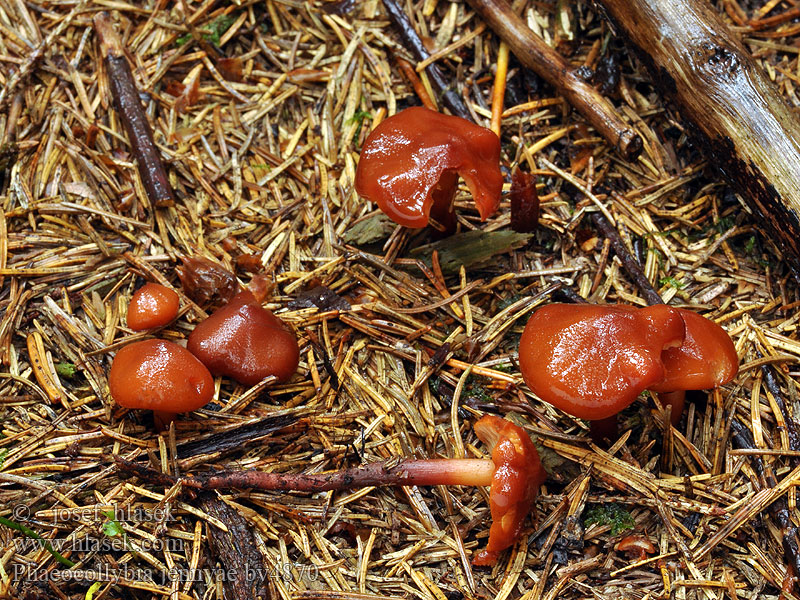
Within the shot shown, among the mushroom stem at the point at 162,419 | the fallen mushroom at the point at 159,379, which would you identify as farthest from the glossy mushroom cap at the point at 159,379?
the mushroom stem at the point at 162,419

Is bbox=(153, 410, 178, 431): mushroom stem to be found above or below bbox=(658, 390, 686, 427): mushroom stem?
below

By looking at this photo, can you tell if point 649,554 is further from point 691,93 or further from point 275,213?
point 275,213

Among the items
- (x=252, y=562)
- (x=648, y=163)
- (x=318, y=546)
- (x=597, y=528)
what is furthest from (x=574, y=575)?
(x=648, y=163)

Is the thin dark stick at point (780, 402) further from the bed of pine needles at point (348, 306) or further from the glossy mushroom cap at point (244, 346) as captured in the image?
the glossy mushroom cap at point (244, 346)

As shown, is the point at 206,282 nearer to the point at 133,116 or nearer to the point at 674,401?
the point at 133,116

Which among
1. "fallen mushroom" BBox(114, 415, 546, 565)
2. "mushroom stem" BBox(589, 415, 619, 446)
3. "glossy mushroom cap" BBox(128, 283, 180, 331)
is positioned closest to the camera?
"fallen mushroom" BBox(114, 415, 546, 565)

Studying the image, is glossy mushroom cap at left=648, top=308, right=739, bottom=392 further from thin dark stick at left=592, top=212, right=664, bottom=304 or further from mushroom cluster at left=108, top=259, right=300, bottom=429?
mushroom cluster at left=108, top=259, right=300, bottom=429

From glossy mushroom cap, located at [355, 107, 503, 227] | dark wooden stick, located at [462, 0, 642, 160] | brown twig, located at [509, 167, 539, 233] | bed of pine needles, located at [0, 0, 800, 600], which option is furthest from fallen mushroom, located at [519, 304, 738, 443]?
dark wooden stick, located at [462, 0, 642, 160]
